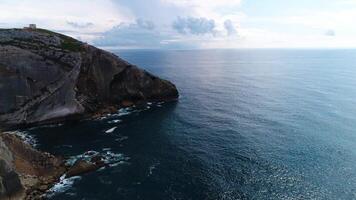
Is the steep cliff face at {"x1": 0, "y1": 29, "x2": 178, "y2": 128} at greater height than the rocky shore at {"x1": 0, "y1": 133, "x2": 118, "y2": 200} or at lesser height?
greater

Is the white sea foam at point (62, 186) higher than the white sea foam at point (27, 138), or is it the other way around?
the white sea foam at point (27, 138)

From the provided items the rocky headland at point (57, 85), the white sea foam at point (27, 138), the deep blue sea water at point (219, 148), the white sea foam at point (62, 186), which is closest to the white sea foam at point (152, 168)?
the deep blue sea water at point (219, 148)

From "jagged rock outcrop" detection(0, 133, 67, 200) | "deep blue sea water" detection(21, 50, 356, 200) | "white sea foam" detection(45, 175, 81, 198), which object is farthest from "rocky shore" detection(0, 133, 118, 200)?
"deep blue sea water" detection(21, 50, 356, 200)

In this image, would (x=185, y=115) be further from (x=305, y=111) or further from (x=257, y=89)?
(x=257, y=89)

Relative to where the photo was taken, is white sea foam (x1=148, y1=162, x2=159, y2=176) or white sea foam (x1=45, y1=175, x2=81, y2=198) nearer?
white sea foam (x1=45, y1=175, x2=81, y2=198)

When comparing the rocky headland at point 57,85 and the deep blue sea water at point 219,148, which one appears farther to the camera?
the rocky headland at point 57,85

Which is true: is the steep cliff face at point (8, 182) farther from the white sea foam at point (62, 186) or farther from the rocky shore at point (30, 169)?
the white sea foam at point (62, 186)

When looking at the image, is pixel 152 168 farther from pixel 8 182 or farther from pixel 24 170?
pixel 8 182

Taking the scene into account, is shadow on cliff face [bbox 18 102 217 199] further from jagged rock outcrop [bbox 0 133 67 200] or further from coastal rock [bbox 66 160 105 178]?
jagged rock outcrop [bbox 0 133 67 200]
